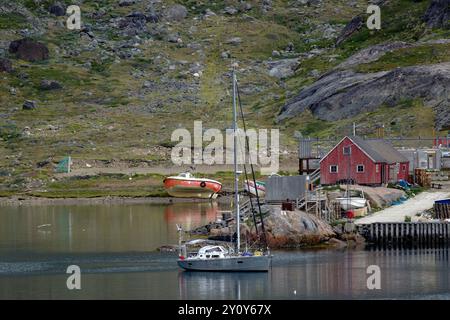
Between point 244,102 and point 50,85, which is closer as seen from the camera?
point 244,102

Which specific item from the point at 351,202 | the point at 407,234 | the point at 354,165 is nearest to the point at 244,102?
the point at 354,165

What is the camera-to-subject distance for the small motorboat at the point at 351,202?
306 ft

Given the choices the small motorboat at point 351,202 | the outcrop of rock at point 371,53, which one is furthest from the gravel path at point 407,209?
the outcrop of rock at point 371,53

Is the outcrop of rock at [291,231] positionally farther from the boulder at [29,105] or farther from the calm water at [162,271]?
the boulder at [29,105]

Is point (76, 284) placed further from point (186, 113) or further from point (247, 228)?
point (186, 113)

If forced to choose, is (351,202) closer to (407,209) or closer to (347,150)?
(407,209)

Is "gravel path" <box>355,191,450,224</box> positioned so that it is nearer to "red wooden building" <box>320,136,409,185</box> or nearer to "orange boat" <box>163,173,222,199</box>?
"red wooden building" <box>320,136,409,185</box>

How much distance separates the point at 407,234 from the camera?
86.8 meters

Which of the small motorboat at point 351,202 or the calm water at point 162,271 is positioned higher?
the small motorboat at point 351,202

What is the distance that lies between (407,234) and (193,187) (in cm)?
4325

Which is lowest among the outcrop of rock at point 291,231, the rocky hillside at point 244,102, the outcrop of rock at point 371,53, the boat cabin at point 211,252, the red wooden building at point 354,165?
the boat cabin at point 211,252

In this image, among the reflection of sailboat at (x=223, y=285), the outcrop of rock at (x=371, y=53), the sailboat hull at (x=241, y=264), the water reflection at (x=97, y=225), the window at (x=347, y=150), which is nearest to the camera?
the reflection of sailboat at (x=223, y=285)

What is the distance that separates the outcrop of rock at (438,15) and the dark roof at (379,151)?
74265 mm

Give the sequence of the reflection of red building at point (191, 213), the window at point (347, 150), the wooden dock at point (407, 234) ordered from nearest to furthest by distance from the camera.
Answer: the wooden dock at point (407, 234), the reflection of red building at point (191, 213), the window at point (347, 150)
